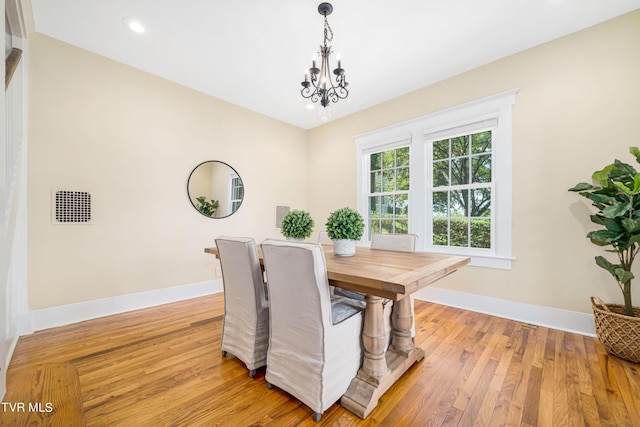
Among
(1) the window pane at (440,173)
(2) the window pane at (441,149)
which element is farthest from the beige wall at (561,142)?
(1) the window pane at (440,173)

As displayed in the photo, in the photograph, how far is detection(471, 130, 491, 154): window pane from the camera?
3.03m

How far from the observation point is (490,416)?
55.8 inches

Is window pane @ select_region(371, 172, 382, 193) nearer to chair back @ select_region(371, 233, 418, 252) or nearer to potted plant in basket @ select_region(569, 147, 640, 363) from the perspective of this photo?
chair back @ select_region(371, 233, 418, 252)

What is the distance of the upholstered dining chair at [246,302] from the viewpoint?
1.74 metres

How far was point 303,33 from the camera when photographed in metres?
2.48

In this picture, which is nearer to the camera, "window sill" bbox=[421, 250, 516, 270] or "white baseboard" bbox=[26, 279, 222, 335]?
"white baseboard" bbox=[26, 279, 222, 335]

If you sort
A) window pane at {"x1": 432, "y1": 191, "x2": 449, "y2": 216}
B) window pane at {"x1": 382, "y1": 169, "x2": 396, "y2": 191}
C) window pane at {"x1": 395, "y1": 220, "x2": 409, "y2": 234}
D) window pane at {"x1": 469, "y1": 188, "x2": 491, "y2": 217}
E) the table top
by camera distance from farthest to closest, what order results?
1. window pane at {"x1": 382, "y1": 169, "x2": 396, "y2": 191}
2. window pane at {"x1": 395, "y1": 220, "x2": 409, "y2": 234}
3. window pane at {"x1": 432, "y1": 191, "x2": 449, "y2": 216}
4. window pane at {"x1": 469, "y1": 188, "x2": 491, "y2": 217}
5. the table top

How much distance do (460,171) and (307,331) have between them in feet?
9.15

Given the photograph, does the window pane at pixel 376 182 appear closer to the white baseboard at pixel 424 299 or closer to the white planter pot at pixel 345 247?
the white baseboard at pixel 424 299

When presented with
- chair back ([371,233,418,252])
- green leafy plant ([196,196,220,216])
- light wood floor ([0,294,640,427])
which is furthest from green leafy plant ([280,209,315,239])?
green leafy plant ([196,196,220,216])

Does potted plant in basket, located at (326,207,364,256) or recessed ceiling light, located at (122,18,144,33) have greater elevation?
recessed ceiling light, located at (122,18,144,33)

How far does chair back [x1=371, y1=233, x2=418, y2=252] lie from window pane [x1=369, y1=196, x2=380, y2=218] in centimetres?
147

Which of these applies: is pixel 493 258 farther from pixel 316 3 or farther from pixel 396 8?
pixel 316 3

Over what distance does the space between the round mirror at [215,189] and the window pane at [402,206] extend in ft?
7.82
